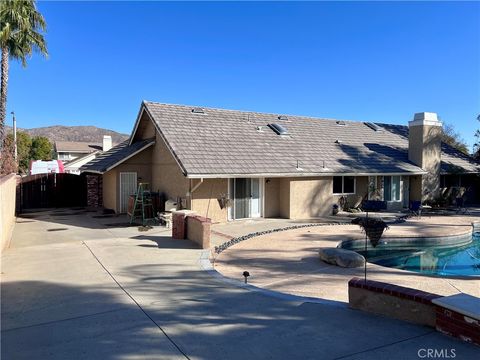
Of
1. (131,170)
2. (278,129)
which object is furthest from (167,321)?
(278,129)

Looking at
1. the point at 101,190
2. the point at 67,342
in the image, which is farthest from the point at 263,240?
the point at 101,190

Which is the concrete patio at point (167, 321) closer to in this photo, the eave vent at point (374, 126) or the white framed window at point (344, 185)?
the white framed window at point (344, 185)

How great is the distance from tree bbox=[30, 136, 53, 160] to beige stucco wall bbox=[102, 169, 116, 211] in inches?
1620

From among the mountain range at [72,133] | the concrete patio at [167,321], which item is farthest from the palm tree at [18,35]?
the mountain range at [72,133]

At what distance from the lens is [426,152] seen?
80.7 feet

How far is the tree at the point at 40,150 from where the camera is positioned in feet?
188

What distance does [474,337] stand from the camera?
475 centimetres

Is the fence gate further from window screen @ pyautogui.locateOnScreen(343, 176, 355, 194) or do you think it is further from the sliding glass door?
window screen @ pyautogui.locateOnScreen(343, 176, 355, 194)

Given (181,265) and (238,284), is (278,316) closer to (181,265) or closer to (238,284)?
(238,284)

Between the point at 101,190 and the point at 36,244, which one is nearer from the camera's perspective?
the point at 36,244

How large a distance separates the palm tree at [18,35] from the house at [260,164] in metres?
6.82

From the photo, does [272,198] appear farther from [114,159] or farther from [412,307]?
[412,307]

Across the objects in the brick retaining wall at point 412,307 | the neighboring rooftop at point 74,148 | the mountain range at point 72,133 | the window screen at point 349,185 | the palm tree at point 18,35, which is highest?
the mountain range at point 72,133

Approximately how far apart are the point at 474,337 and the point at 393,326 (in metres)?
1.05
